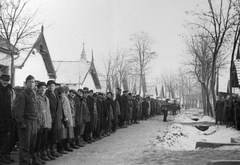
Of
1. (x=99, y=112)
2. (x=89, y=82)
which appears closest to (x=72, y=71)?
(x=89, y=82)

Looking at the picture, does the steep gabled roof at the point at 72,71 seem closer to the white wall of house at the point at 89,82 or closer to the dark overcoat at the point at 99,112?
the white wall of house at the point at 89,82

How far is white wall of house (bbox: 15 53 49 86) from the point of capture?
22.4 metres

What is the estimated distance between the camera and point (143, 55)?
45.3 meters

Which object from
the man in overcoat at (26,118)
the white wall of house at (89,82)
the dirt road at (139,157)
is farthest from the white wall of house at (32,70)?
the man in overcoat at (26,118)

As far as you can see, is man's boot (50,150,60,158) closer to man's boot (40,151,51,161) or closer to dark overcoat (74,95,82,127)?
man's boot (40,151,51,161)

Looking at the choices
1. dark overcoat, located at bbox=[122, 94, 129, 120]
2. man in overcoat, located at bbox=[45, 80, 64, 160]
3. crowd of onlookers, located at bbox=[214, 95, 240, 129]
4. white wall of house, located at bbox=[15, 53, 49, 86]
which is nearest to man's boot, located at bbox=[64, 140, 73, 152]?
man in overcoat, located at bbox=[45, 80, 64, 160]

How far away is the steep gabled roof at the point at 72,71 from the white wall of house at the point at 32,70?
20.9ft

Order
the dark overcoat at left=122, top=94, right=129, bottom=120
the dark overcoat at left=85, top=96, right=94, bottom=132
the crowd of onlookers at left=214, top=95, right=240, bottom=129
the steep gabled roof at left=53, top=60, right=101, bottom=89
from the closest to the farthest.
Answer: the dark overcoat at left=85, top=96, right=94, bottom=132
the crowd of onlookers at left=214, top=95, right=240, bottom=129
the dark overcoat at left=122, top=94, right=129, bottom=120
the steep gabled roof at left=53, top=60, right=101, bottom=89

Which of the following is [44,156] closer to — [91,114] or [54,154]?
[54,154]

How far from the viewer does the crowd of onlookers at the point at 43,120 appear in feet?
22.5

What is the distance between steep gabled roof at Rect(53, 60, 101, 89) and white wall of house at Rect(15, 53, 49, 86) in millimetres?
6360

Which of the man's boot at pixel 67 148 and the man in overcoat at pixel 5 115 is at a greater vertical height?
the man in overcoat at pixel 5 115

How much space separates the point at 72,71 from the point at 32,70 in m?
10.4

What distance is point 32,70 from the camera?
2431 cm
